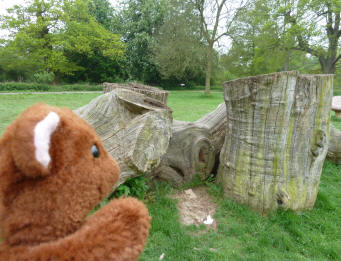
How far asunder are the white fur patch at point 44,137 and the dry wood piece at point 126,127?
136cm

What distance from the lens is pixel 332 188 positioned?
3.92 metres

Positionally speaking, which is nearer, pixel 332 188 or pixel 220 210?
pixel 220 210

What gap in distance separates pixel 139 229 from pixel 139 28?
3154 cm

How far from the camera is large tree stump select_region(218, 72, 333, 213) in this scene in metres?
2.74

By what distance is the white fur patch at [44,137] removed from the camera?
91 cm

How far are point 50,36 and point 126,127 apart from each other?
88.3 ft

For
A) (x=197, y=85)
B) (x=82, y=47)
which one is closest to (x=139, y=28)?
(x=82, y=47)

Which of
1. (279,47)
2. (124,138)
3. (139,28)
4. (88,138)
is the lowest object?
(124,138)

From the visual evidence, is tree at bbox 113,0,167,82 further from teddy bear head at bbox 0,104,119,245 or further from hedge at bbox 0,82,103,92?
teddy bear head at bbox 0,104,119,245

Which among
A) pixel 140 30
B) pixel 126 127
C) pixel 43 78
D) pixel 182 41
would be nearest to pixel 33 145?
pixel 126 127

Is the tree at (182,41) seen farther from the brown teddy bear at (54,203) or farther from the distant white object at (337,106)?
the brown teddy bear at (54,203)

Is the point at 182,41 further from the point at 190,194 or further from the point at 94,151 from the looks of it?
the point at 94,151

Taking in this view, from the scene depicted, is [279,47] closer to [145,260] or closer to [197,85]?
[197,85]

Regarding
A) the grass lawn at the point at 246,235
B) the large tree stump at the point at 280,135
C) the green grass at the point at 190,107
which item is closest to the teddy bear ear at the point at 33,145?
the grass lawn at the point at 246,235
